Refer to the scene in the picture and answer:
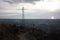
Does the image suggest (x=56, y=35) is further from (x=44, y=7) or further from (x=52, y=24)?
(x=44, y=7)

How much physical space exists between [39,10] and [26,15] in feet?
0.84

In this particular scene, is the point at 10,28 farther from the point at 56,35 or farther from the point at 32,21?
the point at 56,35

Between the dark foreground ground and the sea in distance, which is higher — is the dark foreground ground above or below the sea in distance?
below

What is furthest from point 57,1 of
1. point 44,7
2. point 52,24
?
point 52,24

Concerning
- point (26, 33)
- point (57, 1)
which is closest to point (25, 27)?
point (26, 33)

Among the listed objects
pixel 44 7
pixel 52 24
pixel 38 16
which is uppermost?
pixel 44 7

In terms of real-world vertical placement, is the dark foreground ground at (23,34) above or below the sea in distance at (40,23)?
below

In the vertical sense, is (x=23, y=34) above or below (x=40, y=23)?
below

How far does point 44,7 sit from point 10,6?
0.63 m

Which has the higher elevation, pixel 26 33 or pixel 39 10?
pixel 39 10

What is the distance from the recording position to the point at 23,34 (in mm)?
2352

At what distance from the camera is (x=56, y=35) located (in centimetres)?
232

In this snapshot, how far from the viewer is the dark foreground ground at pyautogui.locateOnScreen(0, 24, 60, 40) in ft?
7.64

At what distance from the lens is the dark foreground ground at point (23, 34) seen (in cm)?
233
